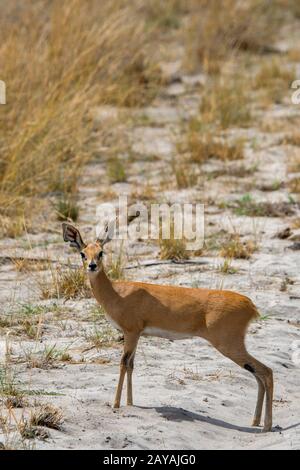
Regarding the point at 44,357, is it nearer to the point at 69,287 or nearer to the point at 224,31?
the point at 69,287

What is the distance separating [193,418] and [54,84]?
6125 mm

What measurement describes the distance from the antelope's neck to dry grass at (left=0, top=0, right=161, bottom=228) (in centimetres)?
359

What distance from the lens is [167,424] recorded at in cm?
551

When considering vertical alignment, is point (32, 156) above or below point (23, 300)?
above

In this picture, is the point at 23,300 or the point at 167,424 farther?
the point at 23,300

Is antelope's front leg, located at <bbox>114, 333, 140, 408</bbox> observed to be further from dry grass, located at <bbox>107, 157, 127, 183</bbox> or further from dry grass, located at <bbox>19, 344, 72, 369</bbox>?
dry grass, located at <bbox>107, 157, 127, 183</bbox>

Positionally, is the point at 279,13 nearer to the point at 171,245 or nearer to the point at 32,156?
the point at 32,156

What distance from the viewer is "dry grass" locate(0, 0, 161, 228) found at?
399 inches

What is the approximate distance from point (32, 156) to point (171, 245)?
7.11ft

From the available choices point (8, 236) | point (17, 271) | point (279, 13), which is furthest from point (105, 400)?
point (279, 13)

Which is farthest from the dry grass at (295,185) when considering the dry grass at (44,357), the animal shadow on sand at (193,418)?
the animal shadow on sand at (193,418)

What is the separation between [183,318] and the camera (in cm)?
574

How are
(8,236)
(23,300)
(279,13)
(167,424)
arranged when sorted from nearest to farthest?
(167,424) → (23,300) → (8,236) → (279,13)
